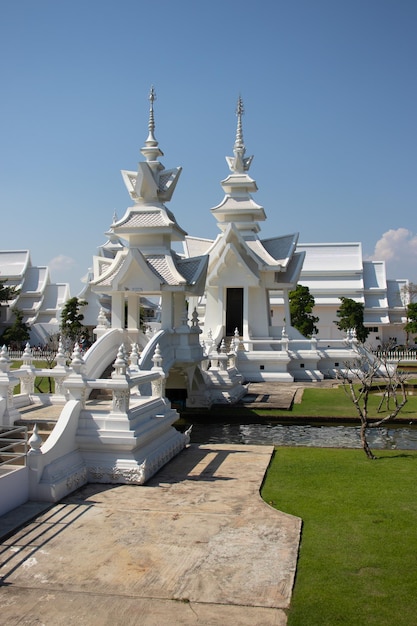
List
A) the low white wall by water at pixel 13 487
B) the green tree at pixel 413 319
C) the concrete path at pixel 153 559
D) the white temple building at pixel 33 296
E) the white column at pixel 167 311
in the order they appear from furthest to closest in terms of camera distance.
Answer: the white temple building at pixel 33 296
the green tree at pixel 413 319
the white column at pixel 167 311
the low white wall by water at pixel 13 487
the concrete path at pixel 153 559

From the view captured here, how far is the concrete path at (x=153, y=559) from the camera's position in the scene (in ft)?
18.3

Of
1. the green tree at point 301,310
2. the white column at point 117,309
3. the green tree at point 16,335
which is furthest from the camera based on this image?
the green tree at point 16,335

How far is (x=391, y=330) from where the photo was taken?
166 feet

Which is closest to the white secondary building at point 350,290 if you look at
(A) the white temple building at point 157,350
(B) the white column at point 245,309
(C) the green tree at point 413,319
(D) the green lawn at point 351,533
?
(C) the green tree at point 413,319

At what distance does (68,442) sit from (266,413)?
9.88 m

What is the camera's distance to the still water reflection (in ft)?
50.5

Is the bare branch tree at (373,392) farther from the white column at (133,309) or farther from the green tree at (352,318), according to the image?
the green tree at (352,318)

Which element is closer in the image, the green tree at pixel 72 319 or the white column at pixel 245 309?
the white column at pixel 245 309

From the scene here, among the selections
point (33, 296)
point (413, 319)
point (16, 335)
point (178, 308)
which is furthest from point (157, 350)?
point (33, 296)

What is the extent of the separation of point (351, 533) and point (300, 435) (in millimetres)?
9010

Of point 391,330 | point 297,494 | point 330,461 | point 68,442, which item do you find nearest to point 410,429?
point 330,461

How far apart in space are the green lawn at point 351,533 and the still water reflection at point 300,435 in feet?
10.3

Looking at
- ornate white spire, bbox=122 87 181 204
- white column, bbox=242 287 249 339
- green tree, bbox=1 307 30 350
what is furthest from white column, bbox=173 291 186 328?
green tree, bbox=1 307 30 350

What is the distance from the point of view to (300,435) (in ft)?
54.2
